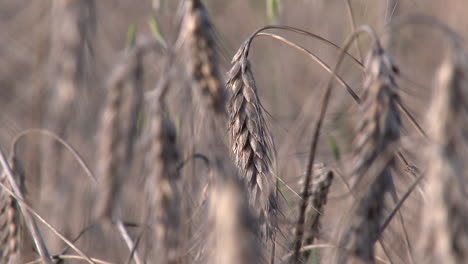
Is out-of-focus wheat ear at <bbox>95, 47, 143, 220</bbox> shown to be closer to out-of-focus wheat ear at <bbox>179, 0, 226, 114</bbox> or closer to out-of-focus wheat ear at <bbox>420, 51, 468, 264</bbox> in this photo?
out-of-focus wheat ear at <bbox>179, 0, 226, 114</bbox>

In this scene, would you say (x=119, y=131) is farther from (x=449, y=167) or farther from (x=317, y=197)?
(x=317, y=197)

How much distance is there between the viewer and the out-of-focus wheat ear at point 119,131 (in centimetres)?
76

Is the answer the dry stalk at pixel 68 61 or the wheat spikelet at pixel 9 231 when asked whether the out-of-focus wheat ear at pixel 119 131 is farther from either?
the wheat spikelet at pixel 9 231

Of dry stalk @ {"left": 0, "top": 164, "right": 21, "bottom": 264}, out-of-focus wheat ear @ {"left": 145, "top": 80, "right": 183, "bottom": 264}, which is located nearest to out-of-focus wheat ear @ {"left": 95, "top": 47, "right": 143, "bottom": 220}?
out-of-focus wheat ear @ {"left": 145, "top": 80, "right": 183, "bottom": 264}

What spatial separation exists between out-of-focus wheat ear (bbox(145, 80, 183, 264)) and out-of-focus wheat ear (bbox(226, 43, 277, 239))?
0.46 meters

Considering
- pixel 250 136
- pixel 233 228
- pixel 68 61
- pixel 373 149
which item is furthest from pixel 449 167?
pixel 68 61

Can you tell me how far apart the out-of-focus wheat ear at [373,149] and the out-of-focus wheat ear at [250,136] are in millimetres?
360

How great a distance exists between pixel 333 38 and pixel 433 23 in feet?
11.4

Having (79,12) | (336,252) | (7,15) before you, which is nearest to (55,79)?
(79,12)

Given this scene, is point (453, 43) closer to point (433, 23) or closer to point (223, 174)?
point (433, 23)

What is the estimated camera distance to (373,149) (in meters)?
0.86

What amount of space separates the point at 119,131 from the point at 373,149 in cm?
40

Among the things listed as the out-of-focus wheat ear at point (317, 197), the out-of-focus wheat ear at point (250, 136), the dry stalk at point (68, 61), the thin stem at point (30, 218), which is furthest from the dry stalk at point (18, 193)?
the out-of-focus wheat ear at point (317, 197)

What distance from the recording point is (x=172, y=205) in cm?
77
